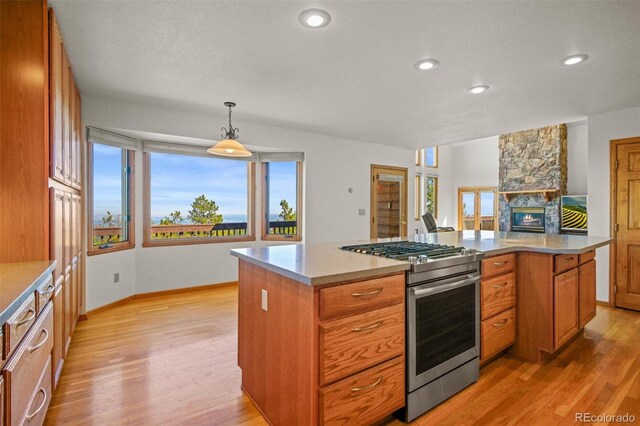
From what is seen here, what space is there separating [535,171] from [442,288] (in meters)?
7.47

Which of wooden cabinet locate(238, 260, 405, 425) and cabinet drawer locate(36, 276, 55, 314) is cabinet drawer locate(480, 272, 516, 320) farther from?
cabinet drawer locate(36, 276, 55, 314)

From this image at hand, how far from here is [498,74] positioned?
2.83 m

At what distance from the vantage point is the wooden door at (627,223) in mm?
3709

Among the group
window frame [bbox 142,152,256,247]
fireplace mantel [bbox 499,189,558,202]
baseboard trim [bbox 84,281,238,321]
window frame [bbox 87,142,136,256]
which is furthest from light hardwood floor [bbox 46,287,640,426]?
fireplace mantel [bbox 499,189,558,202]

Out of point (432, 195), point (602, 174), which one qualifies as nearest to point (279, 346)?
point (602, 174)

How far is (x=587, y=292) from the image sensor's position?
2.88 meters

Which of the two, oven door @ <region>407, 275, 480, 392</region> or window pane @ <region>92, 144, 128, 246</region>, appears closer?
oven door @ <region>407, 275, 480, 392</region>

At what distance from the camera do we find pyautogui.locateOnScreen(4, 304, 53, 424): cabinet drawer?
1070 millimetres

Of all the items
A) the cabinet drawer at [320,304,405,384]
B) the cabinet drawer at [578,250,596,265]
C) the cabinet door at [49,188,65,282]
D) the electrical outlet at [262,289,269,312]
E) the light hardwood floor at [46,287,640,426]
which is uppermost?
the cabinet door at [49,188,65,282]

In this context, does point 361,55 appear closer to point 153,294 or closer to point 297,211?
point 297,211

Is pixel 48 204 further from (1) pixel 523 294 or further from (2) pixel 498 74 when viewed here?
(2) pixel 498 74

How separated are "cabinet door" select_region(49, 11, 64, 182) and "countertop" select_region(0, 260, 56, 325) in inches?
22.3

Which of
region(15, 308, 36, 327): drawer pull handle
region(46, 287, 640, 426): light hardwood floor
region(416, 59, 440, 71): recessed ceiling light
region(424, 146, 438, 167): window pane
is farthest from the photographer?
region(424, 146, 438, 167): window pane

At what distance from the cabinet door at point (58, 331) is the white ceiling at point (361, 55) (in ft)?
5.87
